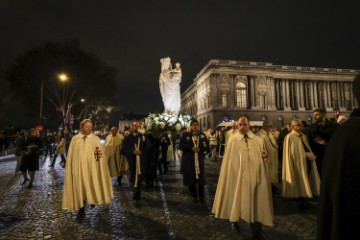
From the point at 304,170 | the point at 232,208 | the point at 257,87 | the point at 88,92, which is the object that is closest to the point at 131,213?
the point at 232,208

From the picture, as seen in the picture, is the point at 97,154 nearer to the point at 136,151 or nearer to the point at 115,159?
the point at 136,151

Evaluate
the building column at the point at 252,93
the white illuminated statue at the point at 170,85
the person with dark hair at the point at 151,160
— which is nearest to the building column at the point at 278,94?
the building column at the point at 252,93

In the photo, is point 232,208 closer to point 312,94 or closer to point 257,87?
point 257,87

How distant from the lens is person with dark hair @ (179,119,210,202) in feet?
22.5

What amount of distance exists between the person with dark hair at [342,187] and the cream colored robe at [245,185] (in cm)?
262

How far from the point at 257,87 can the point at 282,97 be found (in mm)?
10002

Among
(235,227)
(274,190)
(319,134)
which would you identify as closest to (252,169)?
(235,227)

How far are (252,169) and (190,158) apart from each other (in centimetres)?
287

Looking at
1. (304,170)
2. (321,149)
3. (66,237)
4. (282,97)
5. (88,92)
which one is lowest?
(66,237)

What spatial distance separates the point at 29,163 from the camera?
935cm

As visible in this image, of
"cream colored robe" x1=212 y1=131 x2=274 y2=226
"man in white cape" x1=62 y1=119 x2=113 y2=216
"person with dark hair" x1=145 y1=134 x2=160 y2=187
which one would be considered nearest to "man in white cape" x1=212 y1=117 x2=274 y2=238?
"cream colored robe" x1=212 y1=131 x2=274 y2=226

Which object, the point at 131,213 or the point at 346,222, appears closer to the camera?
the point at 346,222

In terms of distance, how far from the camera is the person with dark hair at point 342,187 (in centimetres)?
157

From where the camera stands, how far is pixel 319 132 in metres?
6.60
